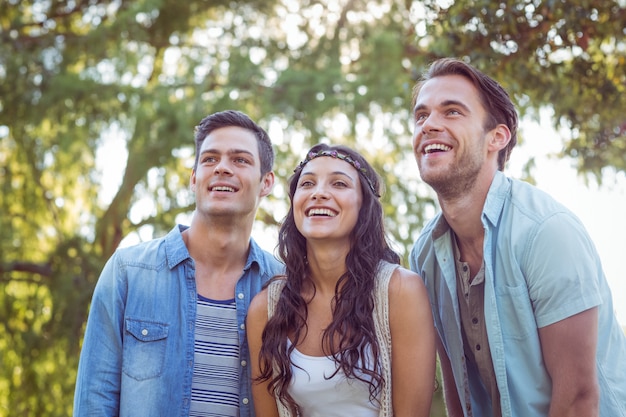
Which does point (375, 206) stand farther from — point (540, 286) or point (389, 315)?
point (540, 286)

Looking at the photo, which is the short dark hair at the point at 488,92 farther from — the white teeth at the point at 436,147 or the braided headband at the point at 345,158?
the braided headband at the point at 345,158

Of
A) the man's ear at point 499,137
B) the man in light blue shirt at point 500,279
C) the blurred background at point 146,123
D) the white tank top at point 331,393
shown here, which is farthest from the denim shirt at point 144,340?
the blurred background at point 146,123

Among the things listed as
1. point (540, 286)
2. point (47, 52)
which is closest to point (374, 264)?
point (540, 286)

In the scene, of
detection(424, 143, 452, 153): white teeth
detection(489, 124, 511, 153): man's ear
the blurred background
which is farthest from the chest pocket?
the blurred background

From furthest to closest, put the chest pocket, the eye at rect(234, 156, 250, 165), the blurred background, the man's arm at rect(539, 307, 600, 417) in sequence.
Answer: the blurred background, the eye at rect(234, 156, 250, 165), the chest pocket, the man's arm at rect(539, 307, 600, 417)

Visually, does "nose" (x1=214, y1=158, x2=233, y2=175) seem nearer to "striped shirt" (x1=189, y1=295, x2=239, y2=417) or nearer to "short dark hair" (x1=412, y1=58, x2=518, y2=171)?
"striped shirt" (x1=189, y1=295, x2=239, y2=417)

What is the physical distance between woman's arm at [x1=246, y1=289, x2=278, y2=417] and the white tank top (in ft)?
0.64

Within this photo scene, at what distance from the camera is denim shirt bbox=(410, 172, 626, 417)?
2.56m

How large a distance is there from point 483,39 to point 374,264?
156 centimetres

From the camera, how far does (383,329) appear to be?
295cm

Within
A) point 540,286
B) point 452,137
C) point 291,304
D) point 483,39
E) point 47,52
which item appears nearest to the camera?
point 540,286

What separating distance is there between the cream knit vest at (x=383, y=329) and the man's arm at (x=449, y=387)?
35cm

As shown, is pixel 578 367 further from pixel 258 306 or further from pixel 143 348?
pixel 143 348

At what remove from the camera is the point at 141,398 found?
10.3 ft
